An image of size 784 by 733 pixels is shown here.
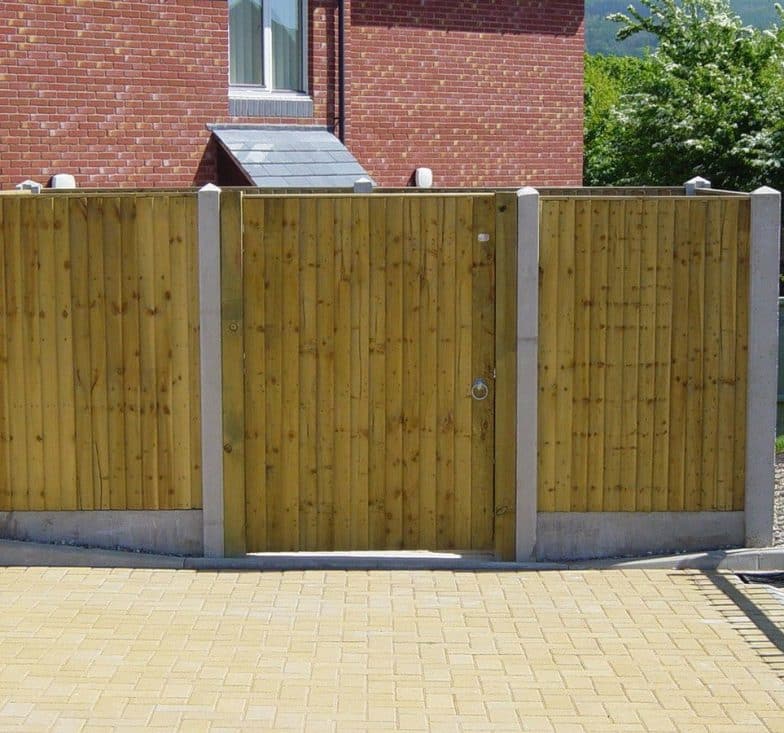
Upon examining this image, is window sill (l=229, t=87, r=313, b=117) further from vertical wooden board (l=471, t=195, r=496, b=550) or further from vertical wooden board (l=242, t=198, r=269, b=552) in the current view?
vertical wooden board (l=471, t=195, r=496, b=550)

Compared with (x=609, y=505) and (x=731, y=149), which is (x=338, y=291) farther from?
(x=731, y=149)

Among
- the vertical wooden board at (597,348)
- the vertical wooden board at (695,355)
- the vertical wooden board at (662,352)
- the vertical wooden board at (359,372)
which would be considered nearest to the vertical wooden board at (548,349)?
the vertical wooden board at (597,348)

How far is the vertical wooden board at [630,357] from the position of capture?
30.2ft

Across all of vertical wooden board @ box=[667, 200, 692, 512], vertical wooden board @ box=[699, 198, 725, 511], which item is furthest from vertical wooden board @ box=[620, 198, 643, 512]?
vertical wooden board @ box=[699, 198, 725, 511]

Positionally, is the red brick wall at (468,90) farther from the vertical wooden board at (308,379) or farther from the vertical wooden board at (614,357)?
the vertical wooden board at (614,357)

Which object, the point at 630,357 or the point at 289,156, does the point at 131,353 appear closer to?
the point at 630,357

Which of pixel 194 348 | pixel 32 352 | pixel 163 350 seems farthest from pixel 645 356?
pixel 32 352

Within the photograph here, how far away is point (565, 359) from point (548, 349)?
0.13m

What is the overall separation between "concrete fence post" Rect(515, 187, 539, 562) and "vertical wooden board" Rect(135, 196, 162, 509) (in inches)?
90.6

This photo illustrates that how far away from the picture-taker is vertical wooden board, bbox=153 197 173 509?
30.0 ft

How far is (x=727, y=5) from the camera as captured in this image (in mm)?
25734

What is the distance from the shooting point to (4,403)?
921 centimetres

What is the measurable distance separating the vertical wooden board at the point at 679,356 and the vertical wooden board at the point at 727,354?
221mm

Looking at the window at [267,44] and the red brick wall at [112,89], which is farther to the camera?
the window at [267,44]
